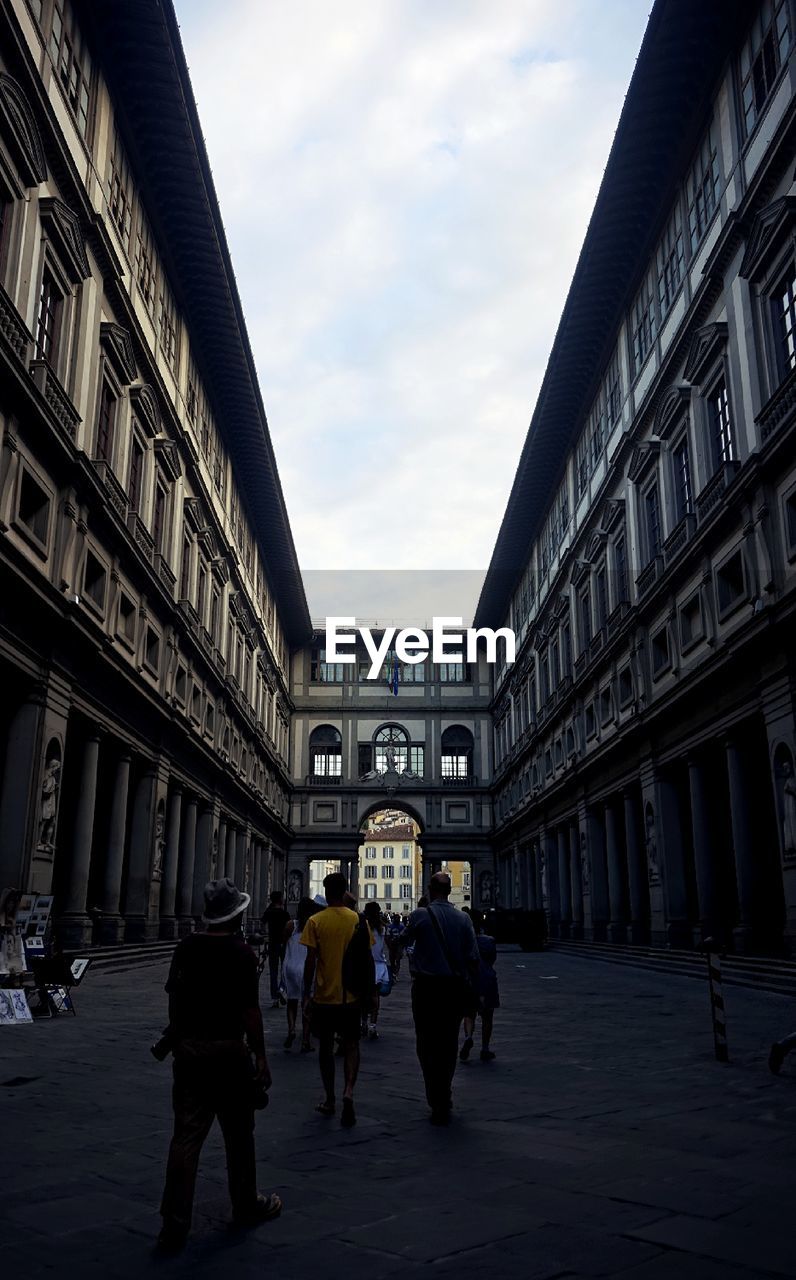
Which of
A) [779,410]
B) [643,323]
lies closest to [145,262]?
[643,323]

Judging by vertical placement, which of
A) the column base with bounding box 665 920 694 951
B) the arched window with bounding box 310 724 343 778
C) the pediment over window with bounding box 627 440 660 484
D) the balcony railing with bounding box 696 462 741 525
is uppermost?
the pediment over window with bounding box 627 440 660 484

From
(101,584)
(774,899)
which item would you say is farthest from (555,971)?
(101,584)

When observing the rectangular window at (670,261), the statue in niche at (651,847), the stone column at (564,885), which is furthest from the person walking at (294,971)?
the stone column at (564,885)

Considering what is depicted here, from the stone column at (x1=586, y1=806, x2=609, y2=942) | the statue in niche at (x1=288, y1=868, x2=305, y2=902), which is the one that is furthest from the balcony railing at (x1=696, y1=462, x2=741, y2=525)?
the statue in niche at (x1=288, y1=868, x2=305, y2=902)

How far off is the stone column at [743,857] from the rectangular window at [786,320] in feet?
25.2

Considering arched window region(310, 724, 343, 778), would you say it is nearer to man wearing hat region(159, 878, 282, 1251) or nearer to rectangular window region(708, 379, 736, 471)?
rectangular window region(708, 379, 736, 471)

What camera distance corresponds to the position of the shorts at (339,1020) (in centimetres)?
737

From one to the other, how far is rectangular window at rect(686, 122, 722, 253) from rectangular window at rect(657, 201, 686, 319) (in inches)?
30.1

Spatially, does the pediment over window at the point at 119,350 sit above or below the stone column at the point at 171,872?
above

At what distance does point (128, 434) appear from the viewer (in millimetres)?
23750

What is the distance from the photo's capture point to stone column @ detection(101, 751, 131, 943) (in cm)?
2316

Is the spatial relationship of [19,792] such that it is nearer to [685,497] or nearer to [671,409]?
[685,497]

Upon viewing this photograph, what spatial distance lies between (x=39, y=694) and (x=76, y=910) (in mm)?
5114

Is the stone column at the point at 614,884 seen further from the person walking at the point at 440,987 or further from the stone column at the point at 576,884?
the person walking at the point at 440,987
